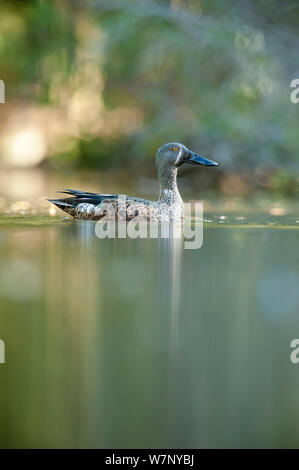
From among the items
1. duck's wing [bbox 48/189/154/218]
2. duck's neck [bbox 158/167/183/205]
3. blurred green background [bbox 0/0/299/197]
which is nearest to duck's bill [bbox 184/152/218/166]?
duck's neck [bbox 158/167/183/205]

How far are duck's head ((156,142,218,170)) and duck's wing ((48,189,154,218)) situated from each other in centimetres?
80

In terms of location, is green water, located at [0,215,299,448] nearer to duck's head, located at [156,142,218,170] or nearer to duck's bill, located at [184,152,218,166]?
duck's bill, located at [184,152,218,166]

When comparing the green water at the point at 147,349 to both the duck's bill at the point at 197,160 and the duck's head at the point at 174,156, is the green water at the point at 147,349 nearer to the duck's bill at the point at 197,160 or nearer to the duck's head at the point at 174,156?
the duck's bill at the point at 197,160

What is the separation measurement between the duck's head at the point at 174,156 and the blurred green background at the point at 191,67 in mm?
4841

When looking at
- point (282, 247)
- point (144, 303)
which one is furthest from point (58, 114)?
point (144, 303)

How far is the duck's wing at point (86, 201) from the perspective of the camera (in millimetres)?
7836

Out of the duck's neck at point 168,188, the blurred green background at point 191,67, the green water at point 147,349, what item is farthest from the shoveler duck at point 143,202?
the blurred green background at point 191,67

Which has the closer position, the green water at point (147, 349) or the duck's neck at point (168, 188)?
the green water at point (147, 349)

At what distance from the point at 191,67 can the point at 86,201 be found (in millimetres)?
9205

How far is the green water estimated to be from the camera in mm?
3271

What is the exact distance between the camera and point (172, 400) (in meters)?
3.42

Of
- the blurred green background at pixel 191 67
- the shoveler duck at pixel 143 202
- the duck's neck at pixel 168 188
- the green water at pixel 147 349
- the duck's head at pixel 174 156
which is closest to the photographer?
the green water at pixel 147 349

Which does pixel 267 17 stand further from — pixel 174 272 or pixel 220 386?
pixel 220 386

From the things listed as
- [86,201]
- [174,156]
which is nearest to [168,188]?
[174,156]
